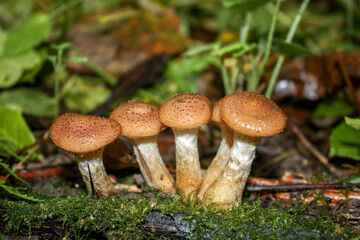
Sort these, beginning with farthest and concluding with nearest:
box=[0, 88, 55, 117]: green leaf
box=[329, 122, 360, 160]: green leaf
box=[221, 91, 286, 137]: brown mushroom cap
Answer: box=[0, 88, 55, 117]: green leaf → box=[329, 122, 360, 160]: green leaf → box=[221, 91, 286, 137]: brown mushroom cap

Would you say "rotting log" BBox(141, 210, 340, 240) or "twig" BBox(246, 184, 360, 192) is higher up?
"rotting log" BBox(141, 210, 340, 240)

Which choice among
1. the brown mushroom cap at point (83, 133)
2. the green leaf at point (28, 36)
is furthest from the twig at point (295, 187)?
the green leaf at point (28, 36)

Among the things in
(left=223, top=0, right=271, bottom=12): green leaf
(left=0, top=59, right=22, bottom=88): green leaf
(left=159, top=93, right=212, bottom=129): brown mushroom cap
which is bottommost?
(left=0, top=59, right=22, bottom=88): green leaf

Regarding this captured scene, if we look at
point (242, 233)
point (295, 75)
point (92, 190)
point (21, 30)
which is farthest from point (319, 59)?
point (21, 30)

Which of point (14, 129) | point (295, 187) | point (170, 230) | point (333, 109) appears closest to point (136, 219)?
point (170, 230)

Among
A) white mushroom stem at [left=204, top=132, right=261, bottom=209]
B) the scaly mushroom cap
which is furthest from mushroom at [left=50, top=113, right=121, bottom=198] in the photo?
white mushroom stem at [left=204, top=132, right=261, bottom=209]

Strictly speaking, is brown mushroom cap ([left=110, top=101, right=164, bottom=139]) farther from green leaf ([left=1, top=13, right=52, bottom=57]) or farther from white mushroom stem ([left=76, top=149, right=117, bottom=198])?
green leaf ([left=1, top=13, right=52, bottom=57])

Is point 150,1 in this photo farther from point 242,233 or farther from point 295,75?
point 242,233
